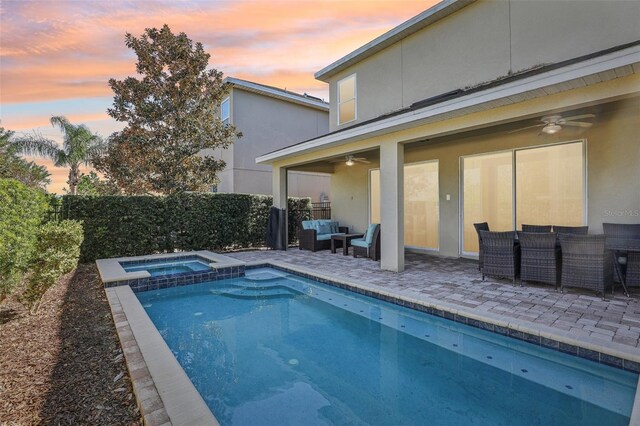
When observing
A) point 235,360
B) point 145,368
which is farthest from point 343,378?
point 145,368

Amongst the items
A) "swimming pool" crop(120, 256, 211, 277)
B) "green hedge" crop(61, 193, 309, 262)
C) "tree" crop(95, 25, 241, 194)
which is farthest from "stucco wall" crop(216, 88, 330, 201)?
"swimming pool" crop(120, 256, 211, 277)

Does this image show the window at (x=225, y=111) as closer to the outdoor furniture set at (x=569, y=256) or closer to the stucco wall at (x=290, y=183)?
the stucco wall at (x=290, y=183)

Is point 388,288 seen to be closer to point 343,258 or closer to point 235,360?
point 235,360

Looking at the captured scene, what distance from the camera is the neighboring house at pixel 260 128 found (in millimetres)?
15461

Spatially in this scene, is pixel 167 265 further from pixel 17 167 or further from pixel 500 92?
pixel 17 167

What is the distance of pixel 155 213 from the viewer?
35.9 feet

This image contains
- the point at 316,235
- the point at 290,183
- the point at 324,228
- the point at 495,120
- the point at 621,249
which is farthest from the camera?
the point at 290,183

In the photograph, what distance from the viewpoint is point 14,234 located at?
4461 mm

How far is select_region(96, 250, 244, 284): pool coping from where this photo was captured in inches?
288

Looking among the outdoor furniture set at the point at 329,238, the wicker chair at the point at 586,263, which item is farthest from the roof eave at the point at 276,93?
the wicker chair at the point at 586,263

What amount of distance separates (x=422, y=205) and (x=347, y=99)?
4.79 metres

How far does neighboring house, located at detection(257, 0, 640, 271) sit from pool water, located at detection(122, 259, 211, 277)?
4.47 meters

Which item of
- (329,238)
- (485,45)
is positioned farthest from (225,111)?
(485,45)

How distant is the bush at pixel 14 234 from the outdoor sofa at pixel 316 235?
312 inches
